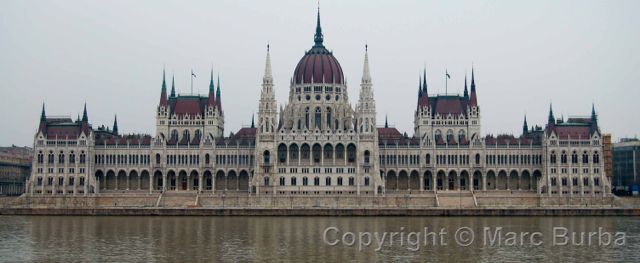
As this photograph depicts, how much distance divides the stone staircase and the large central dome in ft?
89.2

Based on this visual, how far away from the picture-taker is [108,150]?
14050cm

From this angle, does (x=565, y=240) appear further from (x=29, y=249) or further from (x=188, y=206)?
(x=188, y=206)

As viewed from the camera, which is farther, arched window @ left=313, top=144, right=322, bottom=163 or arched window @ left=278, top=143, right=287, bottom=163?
arched window @ left=278, top=143, right=287, bottom=163

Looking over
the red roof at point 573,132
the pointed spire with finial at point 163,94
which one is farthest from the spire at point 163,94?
the red roof at point 573,132

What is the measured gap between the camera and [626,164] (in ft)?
546

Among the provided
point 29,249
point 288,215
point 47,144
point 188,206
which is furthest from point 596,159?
point 29,249

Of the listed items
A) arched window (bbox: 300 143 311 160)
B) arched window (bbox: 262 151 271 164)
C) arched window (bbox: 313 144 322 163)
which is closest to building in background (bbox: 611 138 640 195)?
arched window (bbox: 313 144 322 163)

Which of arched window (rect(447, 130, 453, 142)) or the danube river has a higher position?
arched window (rect(447, 130, 453, 142))

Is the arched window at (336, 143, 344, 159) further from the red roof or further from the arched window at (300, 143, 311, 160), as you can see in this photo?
the red roof

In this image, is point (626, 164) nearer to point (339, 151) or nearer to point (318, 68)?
point (339, 151)

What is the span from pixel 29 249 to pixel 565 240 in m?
40.6

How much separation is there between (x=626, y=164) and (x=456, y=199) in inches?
2127

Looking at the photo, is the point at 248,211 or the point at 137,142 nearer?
the point at 248,211

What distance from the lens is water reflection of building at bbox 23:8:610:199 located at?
438 ft
